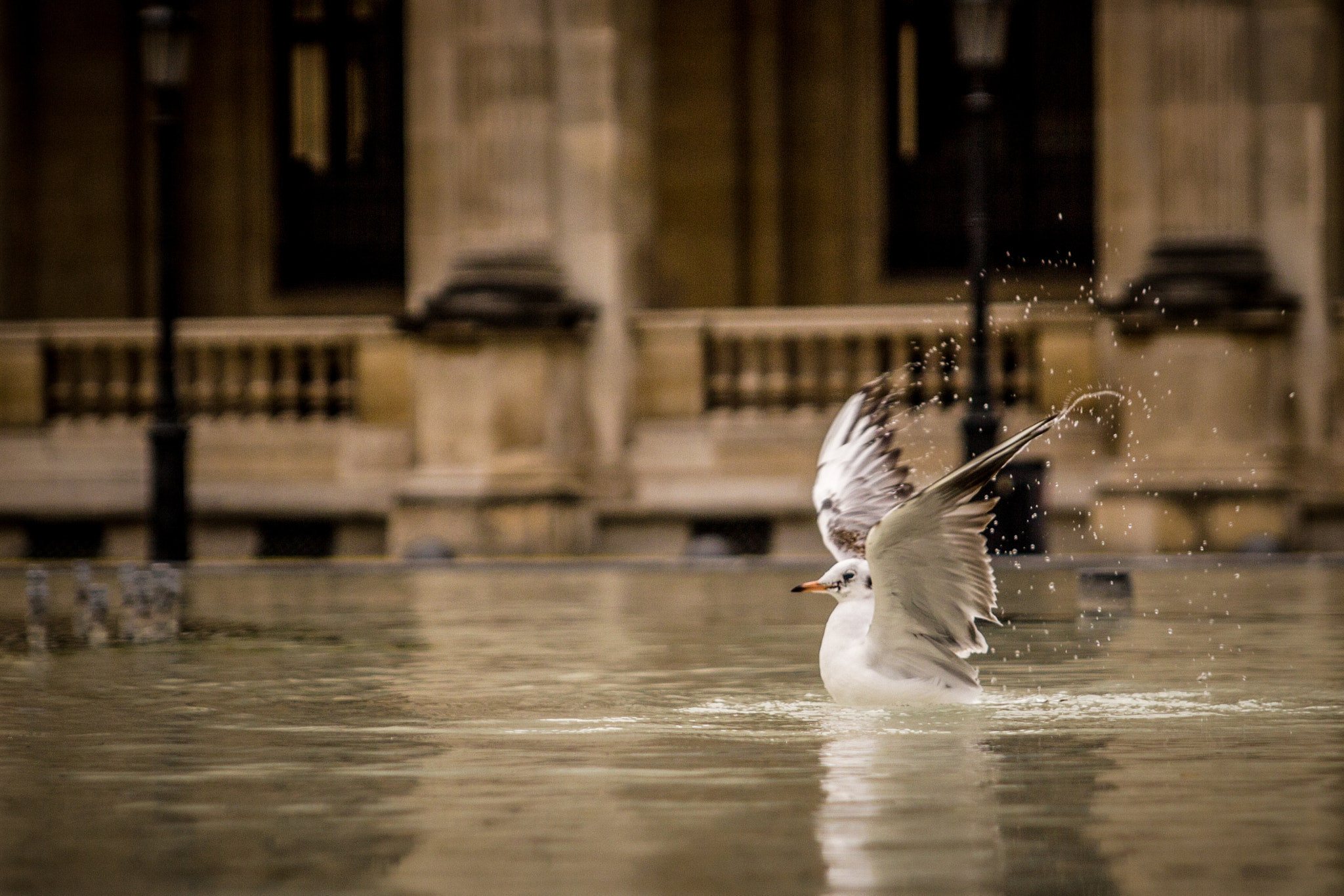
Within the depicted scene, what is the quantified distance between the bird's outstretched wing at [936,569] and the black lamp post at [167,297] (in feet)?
42.9

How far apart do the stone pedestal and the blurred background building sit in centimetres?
4

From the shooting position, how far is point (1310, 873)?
7.43 m

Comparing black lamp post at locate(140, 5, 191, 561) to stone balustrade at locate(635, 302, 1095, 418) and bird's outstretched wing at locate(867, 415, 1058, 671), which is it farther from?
bird's outstretched wing at locate(867, 415, 1058, 671)

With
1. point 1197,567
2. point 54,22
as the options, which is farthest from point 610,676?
point 54,22

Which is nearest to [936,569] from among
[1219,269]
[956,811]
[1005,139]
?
[956,811]

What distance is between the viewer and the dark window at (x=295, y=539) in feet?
85.6

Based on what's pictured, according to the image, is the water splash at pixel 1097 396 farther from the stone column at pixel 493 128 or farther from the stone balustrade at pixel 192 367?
the stone balustrade at pixel 192 367

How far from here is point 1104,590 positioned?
18141 mm

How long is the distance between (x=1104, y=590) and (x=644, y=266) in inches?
349

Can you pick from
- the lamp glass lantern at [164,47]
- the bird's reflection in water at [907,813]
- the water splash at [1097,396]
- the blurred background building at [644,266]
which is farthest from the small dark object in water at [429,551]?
the bird's reflection in water at [907,813]

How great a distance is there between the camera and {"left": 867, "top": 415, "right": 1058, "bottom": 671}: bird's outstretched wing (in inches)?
424

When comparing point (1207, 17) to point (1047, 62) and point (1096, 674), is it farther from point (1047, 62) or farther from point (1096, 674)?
point (1096, 674)

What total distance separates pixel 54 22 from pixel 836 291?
28.6 ft

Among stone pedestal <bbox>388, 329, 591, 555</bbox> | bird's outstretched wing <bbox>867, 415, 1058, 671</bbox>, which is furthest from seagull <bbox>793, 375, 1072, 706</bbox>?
stone pedestal <bbox>388, 329, 591, 555</bbox>
